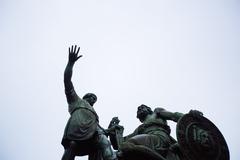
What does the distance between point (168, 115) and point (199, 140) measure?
1.61m

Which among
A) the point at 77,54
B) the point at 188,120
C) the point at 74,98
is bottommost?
the point at 188,120

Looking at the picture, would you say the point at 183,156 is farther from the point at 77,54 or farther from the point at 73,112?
the point at 77,54

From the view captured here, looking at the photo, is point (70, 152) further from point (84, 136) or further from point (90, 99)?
point (90, 99)

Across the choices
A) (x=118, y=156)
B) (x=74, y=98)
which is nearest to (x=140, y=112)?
(x=74, y=98)

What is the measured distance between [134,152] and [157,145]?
100 cm

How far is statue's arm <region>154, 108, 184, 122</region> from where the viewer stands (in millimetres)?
11820

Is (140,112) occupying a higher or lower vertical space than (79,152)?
higher

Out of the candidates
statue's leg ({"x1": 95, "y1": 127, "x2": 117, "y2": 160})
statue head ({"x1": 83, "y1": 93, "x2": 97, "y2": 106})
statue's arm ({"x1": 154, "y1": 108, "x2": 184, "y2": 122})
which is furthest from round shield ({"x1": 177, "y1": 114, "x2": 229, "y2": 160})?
statue head ({"x1": 83, "y1": 93, "x2": 97, "y2": 106})

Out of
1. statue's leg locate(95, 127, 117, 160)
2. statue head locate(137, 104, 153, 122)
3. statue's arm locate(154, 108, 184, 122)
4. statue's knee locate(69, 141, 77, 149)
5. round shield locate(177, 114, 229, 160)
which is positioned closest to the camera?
round shield locate(177, 114, 229, 160)

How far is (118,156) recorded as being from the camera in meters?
10.3

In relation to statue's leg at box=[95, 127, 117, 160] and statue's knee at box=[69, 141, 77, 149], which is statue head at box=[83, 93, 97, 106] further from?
statue's knee at box=[69, 141, 77, 149]

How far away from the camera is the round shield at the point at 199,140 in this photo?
1045 cm

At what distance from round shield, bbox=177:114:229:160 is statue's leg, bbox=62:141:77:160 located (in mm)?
2543

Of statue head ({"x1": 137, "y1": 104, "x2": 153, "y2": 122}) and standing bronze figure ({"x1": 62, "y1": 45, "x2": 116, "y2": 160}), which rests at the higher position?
statue head ({"x1": 137, "y1": 104, "x2": 153, "y2": 122})
